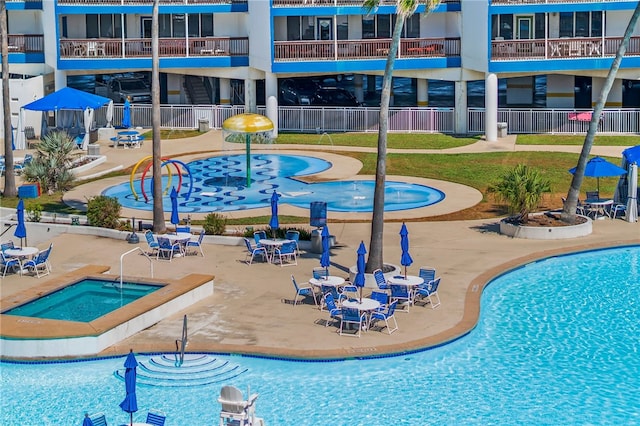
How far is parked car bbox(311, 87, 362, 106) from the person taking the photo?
6222cm

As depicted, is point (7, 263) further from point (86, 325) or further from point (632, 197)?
point (632, 197)

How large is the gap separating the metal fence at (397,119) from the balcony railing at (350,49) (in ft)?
8.49

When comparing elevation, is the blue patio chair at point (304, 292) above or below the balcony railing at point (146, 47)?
below

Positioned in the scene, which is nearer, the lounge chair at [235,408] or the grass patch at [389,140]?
the lounge chair at [235,408]

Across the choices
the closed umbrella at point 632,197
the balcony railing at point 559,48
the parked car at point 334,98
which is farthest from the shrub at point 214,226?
the parked car at point 334,98

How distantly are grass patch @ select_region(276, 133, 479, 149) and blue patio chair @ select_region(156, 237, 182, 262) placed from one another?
832 inches

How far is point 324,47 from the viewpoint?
188ft

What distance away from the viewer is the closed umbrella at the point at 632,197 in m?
38.2

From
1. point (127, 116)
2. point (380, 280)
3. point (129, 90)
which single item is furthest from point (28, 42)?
point (380, 280)

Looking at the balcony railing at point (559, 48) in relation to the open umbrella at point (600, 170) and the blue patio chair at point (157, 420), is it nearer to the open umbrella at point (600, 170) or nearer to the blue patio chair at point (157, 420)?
the open umbrella at point (600, 170)

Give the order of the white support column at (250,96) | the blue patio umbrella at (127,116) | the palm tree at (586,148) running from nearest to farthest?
1. the palm tree at (586,148)
2. the blue patio umbrella at (127,116)
3. the white support column at (250,96)

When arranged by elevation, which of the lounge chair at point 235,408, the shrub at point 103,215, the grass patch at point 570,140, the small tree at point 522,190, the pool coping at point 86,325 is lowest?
the lounge chair at point 235,408

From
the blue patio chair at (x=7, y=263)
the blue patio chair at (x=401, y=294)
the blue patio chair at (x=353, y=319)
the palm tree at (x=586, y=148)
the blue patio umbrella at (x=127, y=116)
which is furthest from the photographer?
the blue patio umbrella at (x=127, y=116)

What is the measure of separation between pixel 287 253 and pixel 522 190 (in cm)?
792
